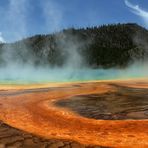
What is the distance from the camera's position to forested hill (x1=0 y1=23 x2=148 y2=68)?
66.3 m

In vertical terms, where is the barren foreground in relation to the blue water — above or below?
below

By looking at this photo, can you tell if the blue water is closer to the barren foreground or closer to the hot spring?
the hot spring

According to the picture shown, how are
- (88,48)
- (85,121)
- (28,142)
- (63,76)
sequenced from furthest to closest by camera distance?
(88,48) < (63,76) < (85,121) < (28,142)

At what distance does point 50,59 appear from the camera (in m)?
70.9

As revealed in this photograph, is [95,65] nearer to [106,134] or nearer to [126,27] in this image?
[126,27]

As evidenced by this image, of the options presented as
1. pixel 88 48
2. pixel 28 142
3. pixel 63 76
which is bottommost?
pixel 28 142

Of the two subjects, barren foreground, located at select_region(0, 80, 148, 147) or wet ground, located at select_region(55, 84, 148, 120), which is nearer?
barren foreground, located at select_region(0, 80, 148, 147)

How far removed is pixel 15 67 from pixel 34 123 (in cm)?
6068

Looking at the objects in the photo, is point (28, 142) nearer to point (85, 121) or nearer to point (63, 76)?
point (85, 121)

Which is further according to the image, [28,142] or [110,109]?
[110,109]

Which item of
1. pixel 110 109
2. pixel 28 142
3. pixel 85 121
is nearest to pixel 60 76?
pixel 110 109

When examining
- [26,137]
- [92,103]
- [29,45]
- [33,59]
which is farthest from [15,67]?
[26,137]

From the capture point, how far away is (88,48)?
235 feet

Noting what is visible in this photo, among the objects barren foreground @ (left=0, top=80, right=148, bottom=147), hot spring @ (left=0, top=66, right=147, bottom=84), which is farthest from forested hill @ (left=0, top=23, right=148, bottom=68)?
barren foreground @ (left=0, top=80, right=148, bottom=147)
